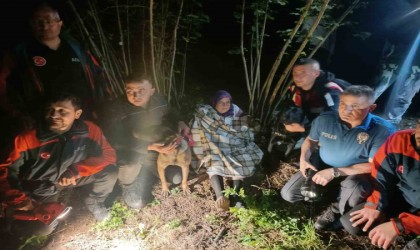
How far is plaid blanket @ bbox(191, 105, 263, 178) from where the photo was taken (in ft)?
13.1

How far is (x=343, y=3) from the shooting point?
13.5ft

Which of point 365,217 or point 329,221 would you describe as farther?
point 329,221

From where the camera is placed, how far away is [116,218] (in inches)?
138

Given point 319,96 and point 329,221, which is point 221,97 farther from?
point 329,221

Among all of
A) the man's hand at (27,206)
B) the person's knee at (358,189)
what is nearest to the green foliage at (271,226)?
the person's knee at (358,189)

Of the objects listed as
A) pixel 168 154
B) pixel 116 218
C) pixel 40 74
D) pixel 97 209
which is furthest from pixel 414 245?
pixel 40 74

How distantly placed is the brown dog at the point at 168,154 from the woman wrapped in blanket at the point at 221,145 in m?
0.19

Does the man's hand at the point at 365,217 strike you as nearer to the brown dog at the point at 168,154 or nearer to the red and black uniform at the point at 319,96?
the red and black uniform at the point at 319,96

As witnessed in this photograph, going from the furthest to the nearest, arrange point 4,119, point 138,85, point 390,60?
point 390,60 → point 138,85 → point 4,119

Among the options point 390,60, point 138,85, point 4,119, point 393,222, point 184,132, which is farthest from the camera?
point 390,60

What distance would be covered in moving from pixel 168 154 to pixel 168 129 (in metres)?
0.36

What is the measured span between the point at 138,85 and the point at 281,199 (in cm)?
255

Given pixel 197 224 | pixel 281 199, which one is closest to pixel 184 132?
pixel 197 224

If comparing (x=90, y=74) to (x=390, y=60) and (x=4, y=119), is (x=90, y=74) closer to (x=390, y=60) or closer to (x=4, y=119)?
(x=4, y=119)
